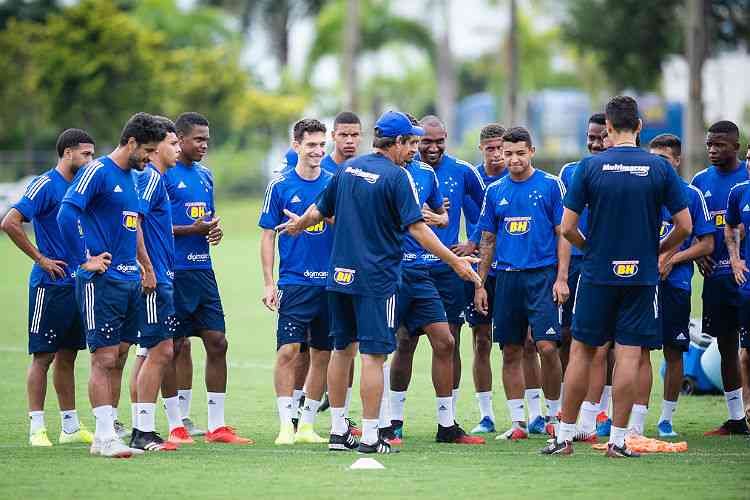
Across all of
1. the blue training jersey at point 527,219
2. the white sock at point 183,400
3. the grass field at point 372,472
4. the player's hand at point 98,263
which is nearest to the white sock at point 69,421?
the grass field at point 372,472

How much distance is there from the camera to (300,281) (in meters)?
10.5

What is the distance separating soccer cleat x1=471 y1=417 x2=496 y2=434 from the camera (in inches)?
446

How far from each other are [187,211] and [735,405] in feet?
17.7

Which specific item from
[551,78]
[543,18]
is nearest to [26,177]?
[543,18]

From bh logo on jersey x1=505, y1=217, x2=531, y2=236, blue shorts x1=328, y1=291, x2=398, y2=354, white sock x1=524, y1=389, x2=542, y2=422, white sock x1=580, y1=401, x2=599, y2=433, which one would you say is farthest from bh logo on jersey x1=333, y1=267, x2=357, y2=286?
white sock x1=524, y1=389, x2=542, y2=422

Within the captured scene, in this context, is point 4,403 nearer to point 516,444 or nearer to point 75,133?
point 75,133

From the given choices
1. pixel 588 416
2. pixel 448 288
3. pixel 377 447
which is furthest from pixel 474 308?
pixel 377 447

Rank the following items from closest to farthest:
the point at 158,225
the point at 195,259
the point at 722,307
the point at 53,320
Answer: the point at 158,225 → the point at 53,320 → the point at 195,259 → the point at 722,307

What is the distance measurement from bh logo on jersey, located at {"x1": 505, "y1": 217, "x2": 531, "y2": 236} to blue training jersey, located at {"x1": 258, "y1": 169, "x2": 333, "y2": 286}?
1617mm

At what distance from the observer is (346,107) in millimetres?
47906

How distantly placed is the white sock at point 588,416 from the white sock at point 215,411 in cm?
318

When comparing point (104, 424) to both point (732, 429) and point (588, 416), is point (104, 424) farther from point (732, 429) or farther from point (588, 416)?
point (732, 429)

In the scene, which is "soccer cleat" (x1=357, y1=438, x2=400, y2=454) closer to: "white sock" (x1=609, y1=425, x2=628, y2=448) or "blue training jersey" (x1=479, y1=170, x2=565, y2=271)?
"white sock" (x1=609, y1=425, x2=628, y2=448)

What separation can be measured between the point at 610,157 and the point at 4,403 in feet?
23.8
